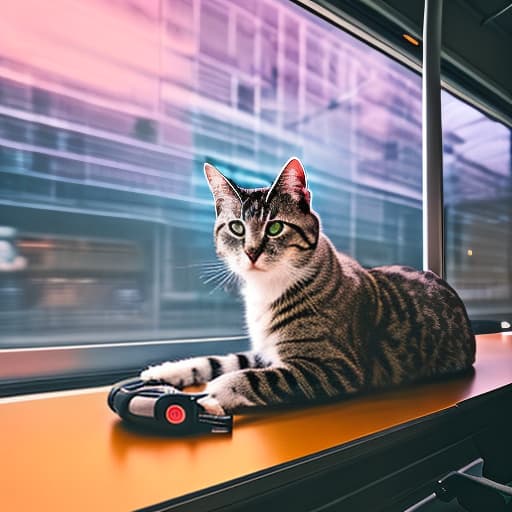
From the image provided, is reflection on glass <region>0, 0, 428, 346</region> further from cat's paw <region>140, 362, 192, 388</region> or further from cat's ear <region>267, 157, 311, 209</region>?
cat's ear <region>267, 157, 311, 209</region>

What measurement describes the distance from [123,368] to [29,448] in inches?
16.2

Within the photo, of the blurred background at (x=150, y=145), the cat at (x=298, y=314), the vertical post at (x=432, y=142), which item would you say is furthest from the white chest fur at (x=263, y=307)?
the vertical post at (x=432, y=142)

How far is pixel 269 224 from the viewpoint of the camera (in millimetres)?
854

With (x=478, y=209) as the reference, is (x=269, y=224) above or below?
below

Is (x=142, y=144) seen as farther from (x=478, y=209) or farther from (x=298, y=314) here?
(x=478, y=209)

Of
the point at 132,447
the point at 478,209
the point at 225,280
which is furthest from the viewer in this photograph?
the point at 478,209

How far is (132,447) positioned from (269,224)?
468 millimetres

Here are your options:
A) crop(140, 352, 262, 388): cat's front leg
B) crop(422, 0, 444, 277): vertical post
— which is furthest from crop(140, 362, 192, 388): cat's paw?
crop(422, 0, 444, 277): vertical post

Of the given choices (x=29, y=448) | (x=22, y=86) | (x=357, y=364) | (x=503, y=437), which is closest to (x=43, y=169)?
(x=22, y=86)

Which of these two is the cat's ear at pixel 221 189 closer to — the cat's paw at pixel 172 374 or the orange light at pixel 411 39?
the cat's paw at pixel 172 374

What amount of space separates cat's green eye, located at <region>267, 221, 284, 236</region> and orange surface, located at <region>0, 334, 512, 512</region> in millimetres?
340

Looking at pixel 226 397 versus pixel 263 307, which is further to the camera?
pixel 263 307

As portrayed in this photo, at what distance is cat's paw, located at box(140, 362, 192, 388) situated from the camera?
849mm

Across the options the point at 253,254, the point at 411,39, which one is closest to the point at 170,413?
the point at 253,254
